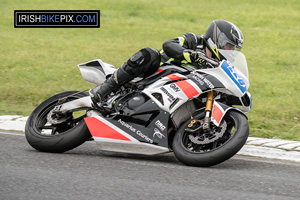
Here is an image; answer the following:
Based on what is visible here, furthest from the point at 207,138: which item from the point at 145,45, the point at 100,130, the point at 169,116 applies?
the point at 145,45

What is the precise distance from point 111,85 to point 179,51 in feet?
3.00

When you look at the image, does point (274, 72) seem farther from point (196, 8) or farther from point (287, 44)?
point (196, 8)

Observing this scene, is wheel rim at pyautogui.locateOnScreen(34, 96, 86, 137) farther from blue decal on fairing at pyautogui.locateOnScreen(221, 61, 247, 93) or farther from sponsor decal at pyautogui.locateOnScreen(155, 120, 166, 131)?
blue decal on fairing at pyautogui.locateOnScreen(221, 61, 247, 93)

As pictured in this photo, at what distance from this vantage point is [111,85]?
6523 mm

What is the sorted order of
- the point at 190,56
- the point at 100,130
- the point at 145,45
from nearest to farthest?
the point at 190,56 < the point at 100,130 < the point at 145,45

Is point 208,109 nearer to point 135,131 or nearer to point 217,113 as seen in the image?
point 217,113

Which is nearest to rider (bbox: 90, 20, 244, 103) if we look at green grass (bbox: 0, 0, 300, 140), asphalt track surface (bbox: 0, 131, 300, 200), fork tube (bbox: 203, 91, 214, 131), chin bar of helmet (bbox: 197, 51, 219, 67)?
chin bar of helmet (bbox: 197, 51, 219, 67)

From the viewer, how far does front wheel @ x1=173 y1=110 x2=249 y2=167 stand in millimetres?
5660

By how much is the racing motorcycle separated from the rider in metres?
0.09

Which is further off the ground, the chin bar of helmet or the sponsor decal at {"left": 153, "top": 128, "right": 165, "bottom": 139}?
the chin bar of helmet

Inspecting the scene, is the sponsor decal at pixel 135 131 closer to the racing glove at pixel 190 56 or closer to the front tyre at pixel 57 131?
the front tyre at pixel 57 131

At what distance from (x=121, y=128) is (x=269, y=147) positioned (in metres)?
1.98

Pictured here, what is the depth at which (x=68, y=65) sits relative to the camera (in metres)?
12.7

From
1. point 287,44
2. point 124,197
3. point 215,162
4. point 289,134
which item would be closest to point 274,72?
point 287,44
